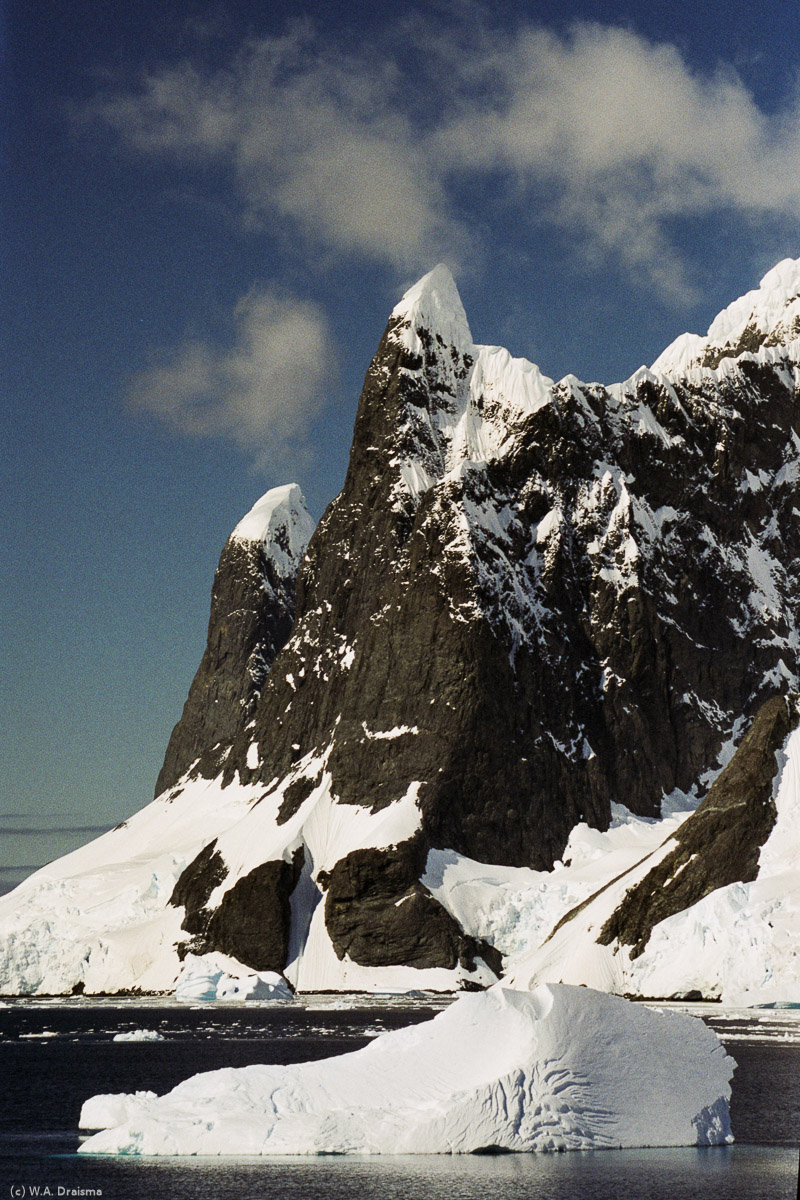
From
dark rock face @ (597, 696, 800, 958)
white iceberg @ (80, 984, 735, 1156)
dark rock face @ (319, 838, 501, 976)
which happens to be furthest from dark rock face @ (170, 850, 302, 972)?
white iceberg @ (80, 984, 735, 1156)

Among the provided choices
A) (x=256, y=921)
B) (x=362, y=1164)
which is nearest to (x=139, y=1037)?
(x=362, y=1164)

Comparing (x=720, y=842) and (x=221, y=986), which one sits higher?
(x=720, y=842)

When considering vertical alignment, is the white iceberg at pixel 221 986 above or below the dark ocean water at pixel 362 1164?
above

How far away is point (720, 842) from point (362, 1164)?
375ft

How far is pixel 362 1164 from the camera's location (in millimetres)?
45156

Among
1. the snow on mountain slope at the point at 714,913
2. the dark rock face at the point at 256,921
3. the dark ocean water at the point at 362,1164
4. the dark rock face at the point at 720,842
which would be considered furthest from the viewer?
the dark rock face at the point at 256,921

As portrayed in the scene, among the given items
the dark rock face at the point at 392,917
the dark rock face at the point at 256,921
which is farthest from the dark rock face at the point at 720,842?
the dark rock face at the point at 256,921

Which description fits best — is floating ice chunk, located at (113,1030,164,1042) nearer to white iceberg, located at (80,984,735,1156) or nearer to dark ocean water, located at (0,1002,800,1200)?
dark ocean water, located at (0,1002,800,1200)

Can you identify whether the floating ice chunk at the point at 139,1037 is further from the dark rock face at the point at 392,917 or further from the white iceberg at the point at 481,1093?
the dark rock face at the point at 392,917

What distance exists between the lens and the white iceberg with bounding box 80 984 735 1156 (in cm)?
4675

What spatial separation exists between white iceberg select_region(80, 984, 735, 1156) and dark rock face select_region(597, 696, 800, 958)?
99.3 meters

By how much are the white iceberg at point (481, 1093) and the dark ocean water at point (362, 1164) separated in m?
0.76

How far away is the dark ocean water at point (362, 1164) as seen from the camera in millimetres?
41156

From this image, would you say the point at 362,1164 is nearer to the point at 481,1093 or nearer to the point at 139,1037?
the point at 481,1093
